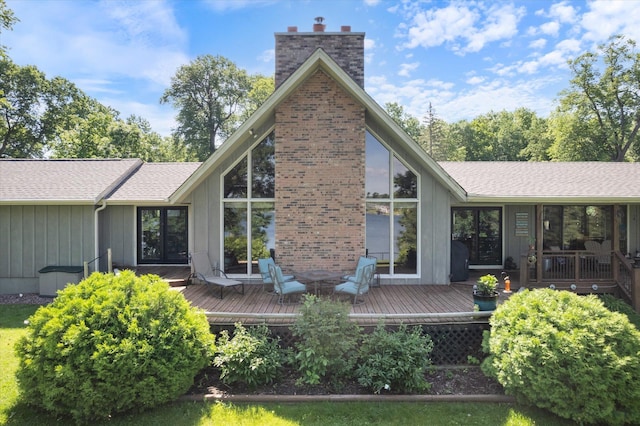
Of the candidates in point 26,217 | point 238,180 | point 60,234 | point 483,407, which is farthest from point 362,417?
point 26,217

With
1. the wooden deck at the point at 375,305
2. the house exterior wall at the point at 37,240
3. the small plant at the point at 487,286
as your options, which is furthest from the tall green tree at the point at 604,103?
the house exterior wall at the point at 37,240

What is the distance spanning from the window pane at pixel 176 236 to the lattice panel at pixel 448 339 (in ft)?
20.3

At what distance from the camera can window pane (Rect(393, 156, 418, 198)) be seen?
8.41 m

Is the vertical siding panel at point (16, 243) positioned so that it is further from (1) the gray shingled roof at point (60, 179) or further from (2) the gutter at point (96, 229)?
(2) the gutter at point (96, 229)

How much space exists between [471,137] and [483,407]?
43.6 m

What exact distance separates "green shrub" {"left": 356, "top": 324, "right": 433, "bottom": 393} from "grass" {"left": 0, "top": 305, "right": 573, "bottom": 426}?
0.25m

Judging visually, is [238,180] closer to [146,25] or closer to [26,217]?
[26,217]

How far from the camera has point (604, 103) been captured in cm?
2469

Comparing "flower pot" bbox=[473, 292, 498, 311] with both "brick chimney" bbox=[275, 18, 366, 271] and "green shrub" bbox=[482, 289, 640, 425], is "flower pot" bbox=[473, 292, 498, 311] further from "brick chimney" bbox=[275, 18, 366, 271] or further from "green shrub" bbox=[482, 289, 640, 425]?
"brick chimney" bbox=[275, 18, 366, 271]

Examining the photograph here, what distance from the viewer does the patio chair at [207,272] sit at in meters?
7.52

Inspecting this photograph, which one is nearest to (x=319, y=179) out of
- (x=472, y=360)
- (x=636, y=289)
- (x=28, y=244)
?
(x=472, y=360)

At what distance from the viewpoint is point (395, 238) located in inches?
332

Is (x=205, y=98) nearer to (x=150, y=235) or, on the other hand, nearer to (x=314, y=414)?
(x=150, y=235)

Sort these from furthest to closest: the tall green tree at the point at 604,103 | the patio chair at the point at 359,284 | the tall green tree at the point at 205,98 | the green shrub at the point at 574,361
A: the tall green tree at the point at 205,98 < the tall green tree at the point at 604,103 < the patio chair at the point at 359,284 < the green shrub at the point at 574,361
